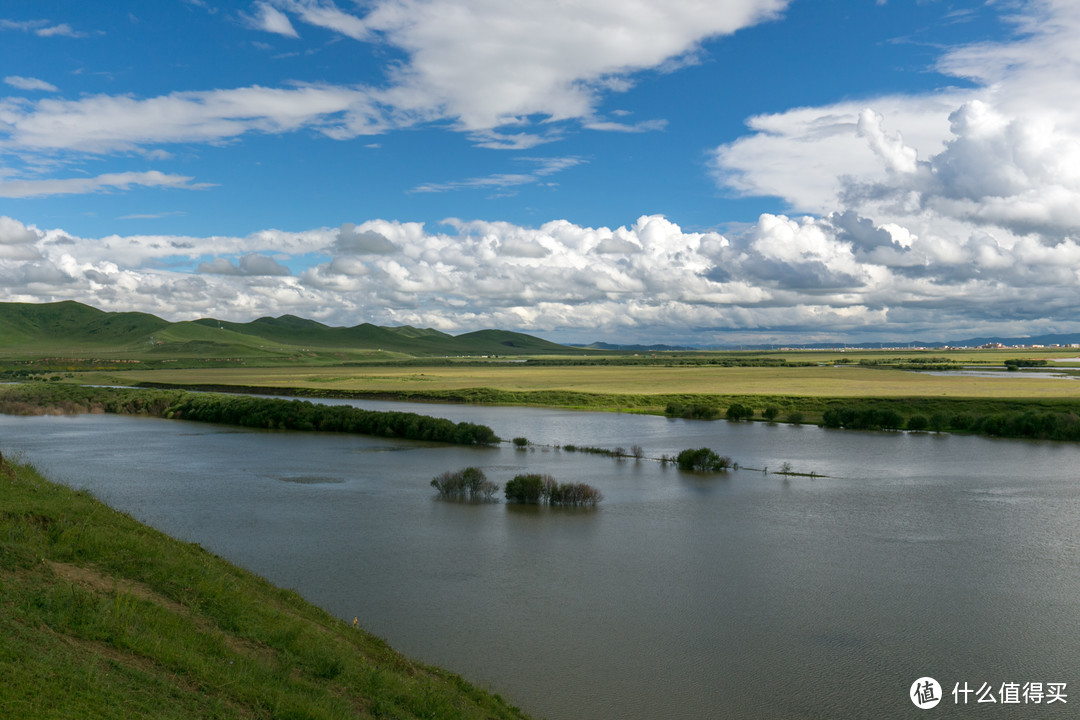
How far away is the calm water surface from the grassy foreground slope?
2.04m

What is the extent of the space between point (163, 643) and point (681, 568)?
1199 centimetres

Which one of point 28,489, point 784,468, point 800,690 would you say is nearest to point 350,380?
point 784,468

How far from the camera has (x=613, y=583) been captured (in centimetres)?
1700

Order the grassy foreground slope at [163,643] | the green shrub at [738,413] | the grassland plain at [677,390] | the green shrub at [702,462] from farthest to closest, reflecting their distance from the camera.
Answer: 1. the grassland plain at [677,390]
2. the green shrub at [738,413]
3. the green shrub at [702,462]
4. the grassy foreground slope at [163,643]

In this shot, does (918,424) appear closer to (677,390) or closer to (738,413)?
(738,413)

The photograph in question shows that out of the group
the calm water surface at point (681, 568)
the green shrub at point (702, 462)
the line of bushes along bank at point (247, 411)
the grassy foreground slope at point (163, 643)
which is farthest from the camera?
the line of bushes along bank at point (247, 411)

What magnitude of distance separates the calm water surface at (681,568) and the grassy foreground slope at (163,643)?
2.04m

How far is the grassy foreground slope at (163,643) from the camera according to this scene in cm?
750

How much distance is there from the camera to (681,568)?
1816 centimetres

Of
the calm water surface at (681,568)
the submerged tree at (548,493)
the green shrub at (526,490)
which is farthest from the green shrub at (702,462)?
the green shrub at (526,490)

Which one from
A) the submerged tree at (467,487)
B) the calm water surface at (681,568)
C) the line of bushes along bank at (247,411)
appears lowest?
the calm water surface at (681,568)

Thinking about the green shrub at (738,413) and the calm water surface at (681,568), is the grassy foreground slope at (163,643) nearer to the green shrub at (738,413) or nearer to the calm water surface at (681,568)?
the calm water surface at (681,568)

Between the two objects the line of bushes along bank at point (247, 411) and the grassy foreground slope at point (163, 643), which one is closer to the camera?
the grassy foreground slope at point (163, 643)

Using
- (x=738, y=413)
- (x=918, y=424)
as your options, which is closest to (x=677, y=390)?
(x=738, y=413)
